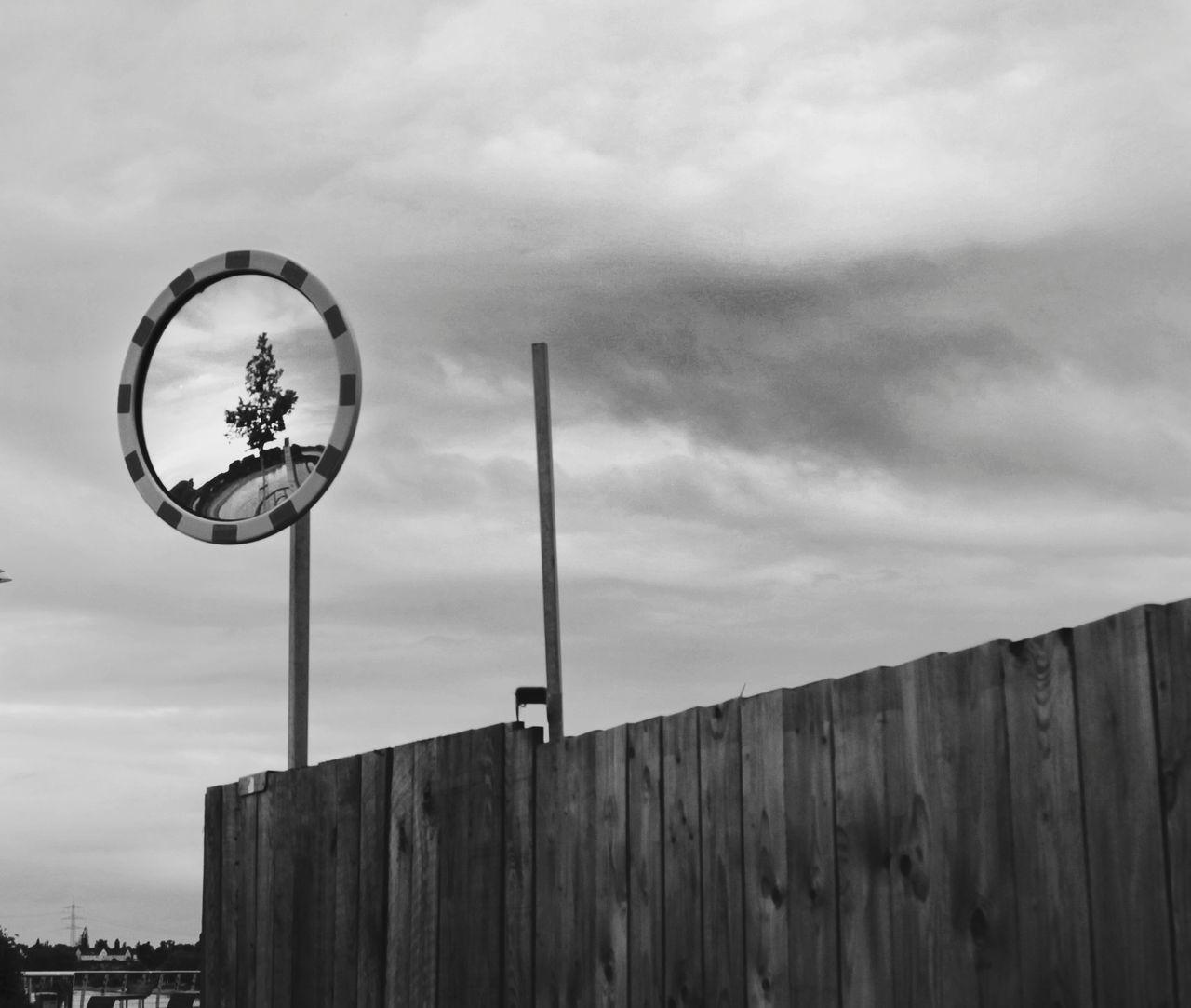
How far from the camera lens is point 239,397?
18.8 feet

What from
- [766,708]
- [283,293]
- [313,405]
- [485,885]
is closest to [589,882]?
[485,885]

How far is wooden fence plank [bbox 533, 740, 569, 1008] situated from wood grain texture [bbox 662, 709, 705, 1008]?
47 centimetres

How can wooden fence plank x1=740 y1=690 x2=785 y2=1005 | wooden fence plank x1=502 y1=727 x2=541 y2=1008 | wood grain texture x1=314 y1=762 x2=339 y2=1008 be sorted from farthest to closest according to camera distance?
wood grain texture x1=314 y1=762 x2=339 y2=1008
wooden fence plank x1=502 y1=727 x2=541 y2=1008
wooden fence plank x1=740 y1=690 x2=785 y2=1005

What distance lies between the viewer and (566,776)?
14.2ft

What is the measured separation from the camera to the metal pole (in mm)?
5891

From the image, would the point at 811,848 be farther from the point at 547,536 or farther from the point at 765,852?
the point at 547,536

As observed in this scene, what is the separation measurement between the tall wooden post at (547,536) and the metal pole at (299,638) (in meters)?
1.32

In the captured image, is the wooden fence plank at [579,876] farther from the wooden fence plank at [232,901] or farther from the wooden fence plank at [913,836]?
the wooden fence plank at [232,901]

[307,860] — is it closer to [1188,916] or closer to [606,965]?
[606,965]

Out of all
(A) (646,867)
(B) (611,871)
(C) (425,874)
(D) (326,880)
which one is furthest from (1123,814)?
(D) (326,880)

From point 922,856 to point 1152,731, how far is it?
62cm

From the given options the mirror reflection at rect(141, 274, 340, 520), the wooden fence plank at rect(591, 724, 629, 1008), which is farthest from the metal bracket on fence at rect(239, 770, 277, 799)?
the wooden fence plank at rect(591, 724, 629, 1008)

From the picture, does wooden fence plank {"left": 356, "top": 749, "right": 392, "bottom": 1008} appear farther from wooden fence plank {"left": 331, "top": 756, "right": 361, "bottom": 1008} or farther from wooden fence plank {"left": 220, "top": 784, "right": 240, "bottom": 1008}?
wooden fence plank {"left": 220, "top": 784, "right": 240, "bottom": 1008}

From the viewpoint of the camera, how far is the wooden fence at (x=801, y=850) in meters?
2.79
